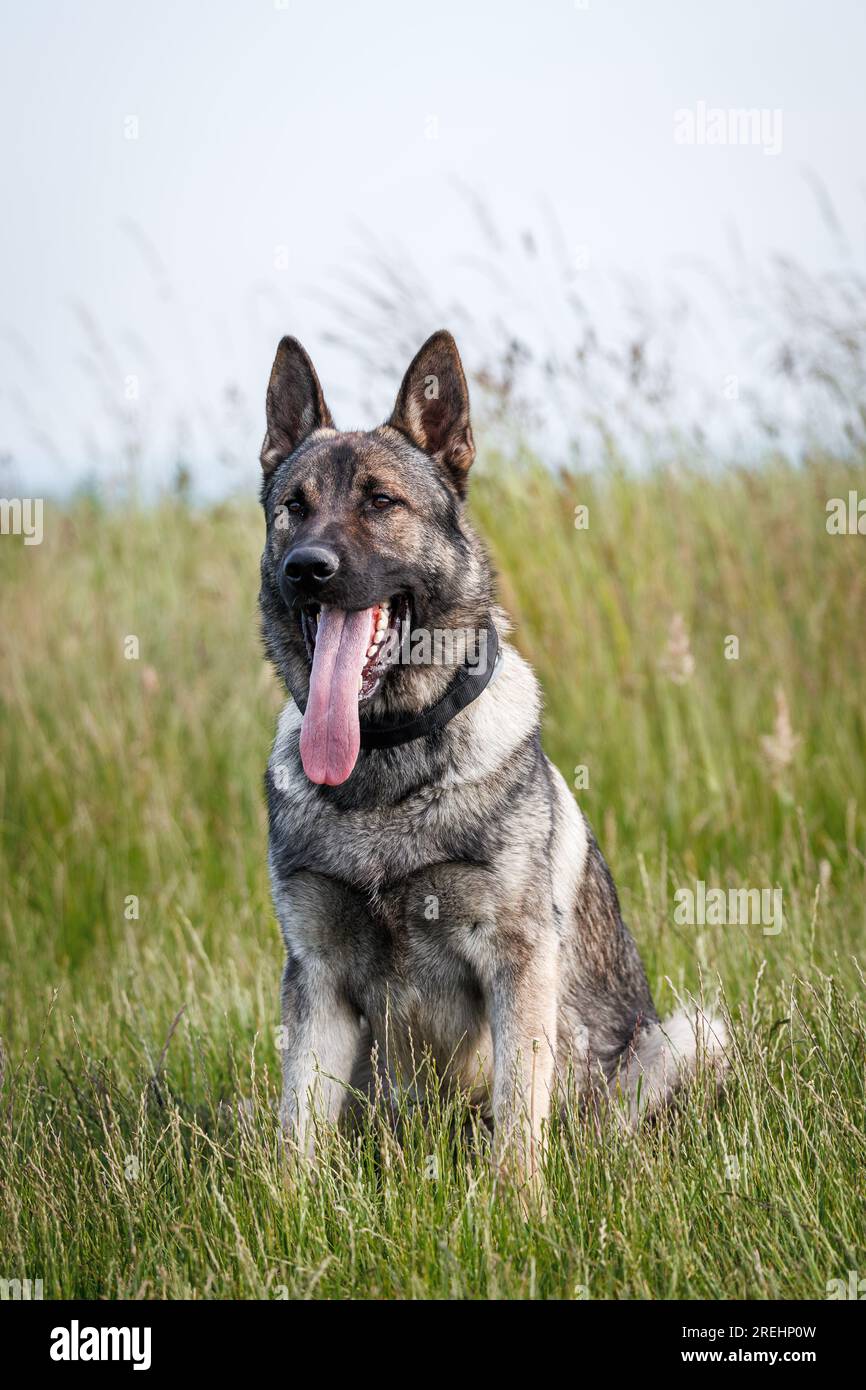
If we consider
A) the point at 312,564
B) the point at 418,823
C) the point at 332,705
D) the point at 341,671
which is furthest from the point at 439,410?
the point at 418,823

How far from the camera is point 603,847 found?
4906mm

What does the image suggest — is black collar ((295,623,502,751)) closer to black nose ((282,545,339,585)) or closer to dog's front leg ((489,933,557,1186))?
black nose ((282,545,339,585))

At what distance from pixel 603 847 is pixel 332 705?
211cm

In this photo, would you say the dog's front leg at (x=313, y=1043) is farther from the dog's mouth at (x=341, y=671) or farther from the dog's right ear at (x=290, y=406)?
the dog's right ear at (x=290, y=406)

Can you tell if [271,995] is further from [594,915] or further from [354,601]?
[354,601]

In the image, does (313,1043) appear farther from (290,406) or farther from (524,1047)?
(290,406)

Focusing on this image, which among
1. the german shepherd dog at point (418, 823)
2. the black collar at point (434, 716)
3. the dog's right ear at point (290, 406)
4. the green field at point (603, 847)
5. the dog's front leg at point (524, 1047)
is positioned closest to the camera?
the green field at point (603, 847)

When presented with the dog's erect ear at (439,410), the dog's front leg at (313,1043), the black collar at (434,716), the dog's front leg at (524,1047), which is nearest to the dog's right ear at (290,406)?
the dog's erect ear at (439,410)

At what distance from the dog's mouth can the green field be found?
0.89 meters

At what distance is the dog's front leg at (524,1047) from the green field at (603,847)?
0.10 m

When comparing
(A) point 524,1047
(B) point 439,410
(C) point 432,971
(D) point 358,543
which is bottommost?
(A) point 524,1047

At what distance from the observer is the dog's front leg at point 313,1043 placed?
10.3 feet

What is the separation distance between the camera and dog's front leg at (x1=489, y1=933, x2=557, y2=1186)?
2.96 m
